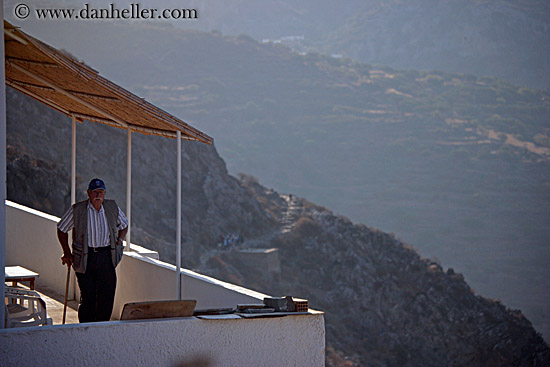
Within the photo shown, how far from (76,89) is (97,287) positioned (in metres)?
1.16

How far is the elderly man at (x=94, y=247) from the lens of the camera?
3705 millimetres

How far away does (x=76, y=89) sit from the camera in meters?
4.10

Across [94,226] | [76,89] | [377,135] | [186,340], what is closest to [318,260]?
[76,89]

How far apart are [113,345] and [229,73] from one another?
9515 cm

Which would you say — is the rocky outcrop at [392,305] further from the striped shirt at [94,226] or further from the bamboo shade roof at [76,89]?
the striped shirt at [94,226]

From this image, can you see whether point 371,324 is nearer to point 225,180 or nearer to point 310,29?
point 225,180

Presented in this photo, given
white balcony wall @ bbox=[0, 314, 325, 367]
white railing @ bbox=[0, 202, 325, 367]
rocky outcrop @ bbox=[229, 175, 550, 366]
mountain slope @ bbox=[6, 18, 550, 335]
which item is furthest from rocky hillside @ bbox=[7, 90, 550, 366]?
white balcony wall @ bbox=[0, 314, 325, 367]

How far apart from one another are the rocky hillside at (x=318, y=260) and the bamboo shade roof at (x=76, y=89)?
26.4 meters

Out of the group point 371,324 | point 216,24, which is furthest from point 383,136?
point 371,324

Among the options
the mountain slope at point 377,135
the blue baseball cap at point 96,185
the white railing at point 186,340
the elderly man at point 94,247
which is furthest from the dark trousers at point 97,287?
the mountain slope at point 377,135

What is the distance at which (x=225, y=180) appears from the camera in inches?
1860

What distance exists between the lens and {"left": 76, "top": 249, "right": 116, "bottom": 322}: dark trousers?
3.76m

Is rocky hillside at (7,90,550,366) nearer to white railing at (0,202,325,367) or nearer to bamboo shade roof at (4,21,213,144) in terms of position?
bamboo shade roof at (4,21,213,144)

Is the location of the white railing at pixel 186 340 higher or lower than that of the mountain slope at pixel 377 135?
lower
